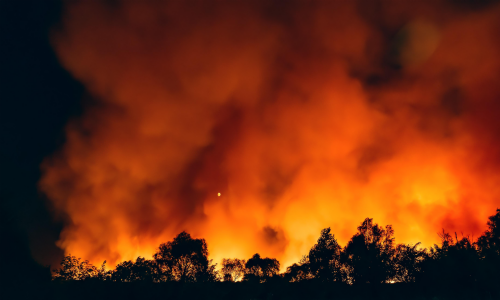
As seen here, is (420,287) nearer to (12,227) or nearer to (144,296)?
(144,296)

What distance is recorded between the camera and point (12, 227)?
38.7 m

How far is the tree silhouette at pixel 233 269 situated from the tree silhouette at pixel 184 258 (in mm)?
40272

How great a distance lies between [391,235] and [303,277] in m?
39.3

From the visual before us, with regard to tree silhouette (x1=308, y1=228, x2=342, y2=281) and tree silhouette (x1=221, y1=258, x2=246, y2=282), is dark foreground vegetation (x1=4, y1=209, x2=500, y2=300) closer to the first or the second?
tree silhouette (x1=308, y1=228, x2=342, y2=281)

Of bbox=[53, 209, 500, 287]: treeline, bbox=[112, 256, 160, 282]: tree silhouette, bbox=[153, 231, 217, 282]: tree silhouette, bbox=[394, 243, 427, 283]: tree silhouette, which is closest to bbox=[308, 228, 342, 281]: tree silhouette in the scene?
bbox=[53, 209, 500, 287]: treeline

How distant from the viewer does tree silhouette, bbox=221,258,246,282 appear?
148150mm

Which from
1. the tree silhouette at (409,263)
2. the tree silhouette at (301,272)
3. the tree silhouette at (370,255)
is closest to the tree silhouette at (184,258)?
the tree silhouette at (301,272)

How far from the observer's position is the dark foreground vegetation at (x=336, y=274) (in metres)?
67.6

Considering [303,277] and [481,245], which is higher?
[481,245]

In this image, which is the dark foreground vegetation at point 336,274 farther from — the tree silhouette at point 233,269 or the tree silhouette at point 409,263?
the tree silhouette at point 233,269

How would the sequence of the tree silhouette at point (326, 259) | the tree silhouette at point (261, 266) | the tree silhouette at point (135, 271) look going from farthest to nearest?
the tree silhouette at point (261, 266)
the tree silhouette at point (326, 259)
the tree silhouette at point (135, 271)

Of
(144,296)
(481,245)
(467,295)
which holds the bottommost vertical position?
(467,295)

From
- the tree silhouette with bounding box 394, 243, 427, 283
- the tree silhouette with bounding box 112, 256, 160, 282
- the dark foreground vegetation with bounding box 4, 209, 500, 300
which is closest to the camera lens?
the dark foreground vegetation with bounding box 4, 209, 500, 300

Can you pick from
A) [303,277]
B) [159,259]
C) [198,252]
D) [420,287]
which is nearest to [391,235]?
[420,287]
